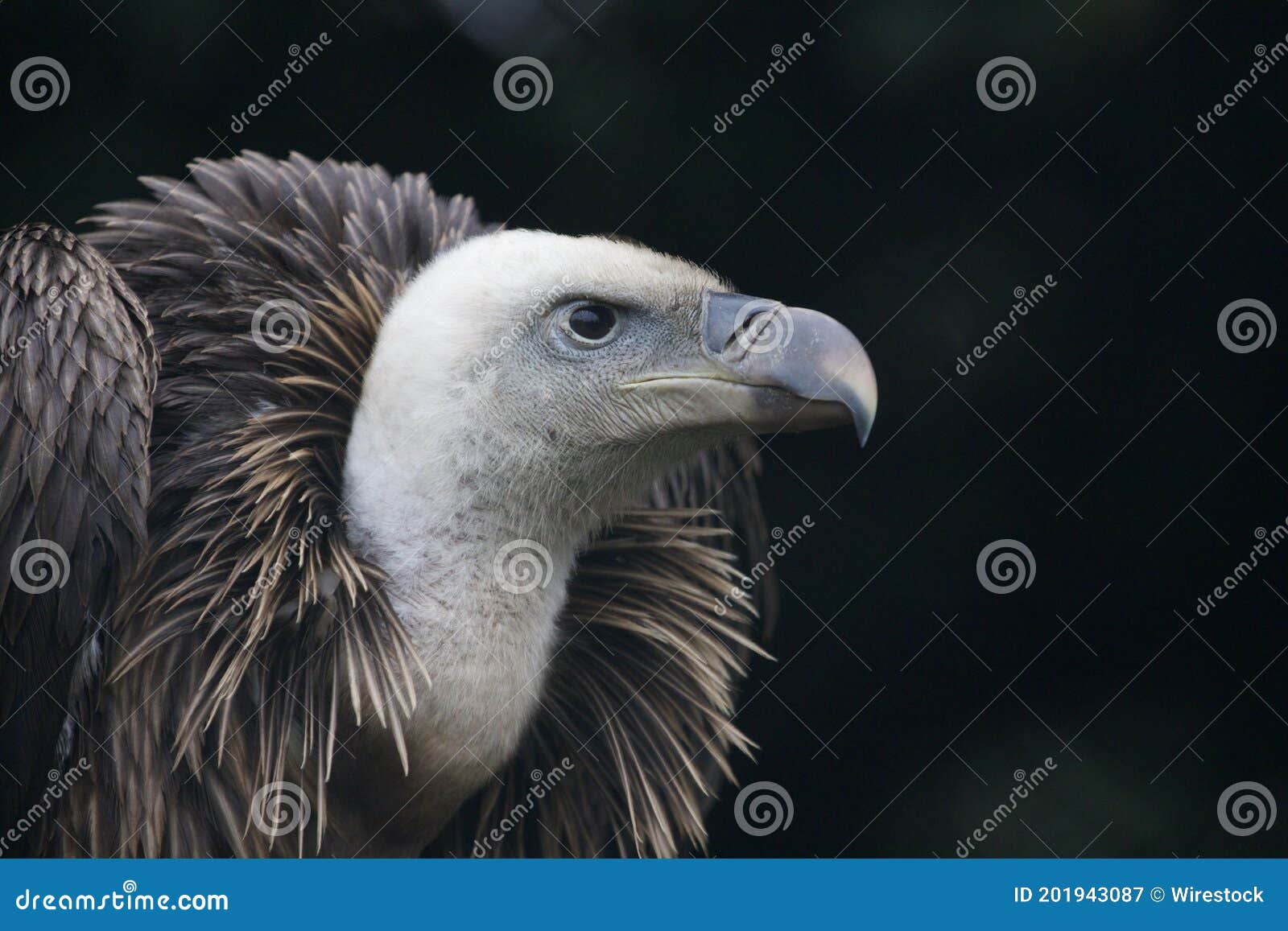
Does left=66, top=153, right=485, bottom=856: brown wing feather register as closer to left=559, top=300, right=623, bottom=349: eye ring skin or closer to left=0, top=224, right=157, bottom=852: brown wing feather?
left=0, top=224, right=157, bottom=852: brown wing feather

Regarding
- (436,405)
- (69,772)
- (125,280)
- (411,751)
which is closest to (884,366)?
(436,405)

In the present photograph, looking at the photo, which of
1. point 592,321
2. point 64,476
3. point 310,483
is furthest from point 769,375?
point 64,476

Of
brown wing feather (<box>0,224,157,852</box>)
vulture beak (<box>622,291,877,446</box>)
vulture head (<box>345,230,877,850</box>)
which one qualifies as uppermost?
vulture beak (<box>622,291,877,446</box>)

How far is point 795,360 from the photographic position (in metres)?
1.68

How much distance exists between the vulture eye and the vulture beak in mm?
86

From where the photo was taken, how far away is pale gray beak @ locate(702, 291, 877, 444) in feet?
5.45

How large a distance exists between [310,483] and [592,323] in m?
0.43

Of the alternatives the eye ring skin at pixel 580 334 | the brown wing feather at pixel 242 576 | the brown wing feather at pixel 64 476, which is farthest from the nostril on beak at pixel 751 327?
the brown wing feather at pixel 64 476

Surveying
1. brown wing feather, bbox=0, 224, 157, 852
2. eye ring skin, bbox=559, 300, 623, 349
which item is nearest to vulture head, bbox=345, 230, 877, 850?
eye ring skin, bbox=559, 300, 623, 349

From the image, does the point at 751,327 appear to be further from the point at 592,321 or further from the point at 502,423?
the point at 502,423

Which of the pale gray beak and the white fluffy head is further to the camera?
the white fluffy head

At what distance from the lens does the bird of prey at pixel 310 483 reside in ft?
5.60

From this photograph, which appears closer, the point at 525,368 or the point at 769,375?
the point at 769,375

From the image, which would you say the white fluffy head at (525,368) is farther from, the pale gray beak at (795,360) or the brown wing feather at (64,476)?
the brown wing feather at (64,476)
